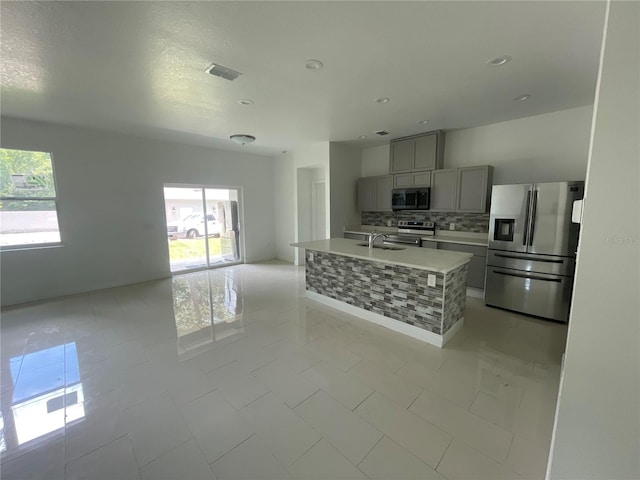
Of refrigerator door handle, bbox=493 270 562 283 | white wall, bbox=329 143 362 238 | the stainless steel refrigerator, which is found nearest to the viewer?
the stainless steel refrigerator

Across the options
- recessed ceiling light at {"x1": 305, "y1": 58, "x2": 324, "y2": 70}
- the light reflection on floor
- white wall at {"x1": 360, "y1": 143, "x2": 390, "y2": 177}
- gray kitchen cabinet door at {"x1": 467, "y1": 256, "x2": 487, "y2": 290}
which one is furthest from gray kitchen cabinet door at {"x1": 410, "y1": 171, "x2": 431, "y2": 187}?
the light reflection on floor

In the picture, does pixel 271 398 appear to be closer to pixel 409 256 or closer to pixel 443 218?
pixel 409 256

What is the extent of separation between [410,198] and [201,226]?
4.51 m

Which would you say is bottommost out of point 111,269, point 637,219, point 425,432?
point 425,432

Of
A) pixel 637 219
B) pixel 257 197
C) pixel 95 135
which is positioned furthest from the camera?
pixel 257 197

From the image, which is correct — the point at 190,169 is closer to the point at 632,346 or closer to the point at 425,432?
the point at 425,432

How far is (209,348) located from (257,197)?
4.62 meters

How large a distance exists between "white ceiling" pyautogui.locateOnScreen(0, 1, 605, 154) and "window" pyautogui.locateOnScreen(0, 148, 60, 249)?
72cm

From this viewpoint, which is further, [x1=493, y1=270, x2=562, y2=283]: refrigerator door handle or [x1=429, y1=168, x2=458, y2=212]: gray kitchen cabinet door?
[x1=429, y1=168, x2=458, y2=212]: gray kitchen cabinet door

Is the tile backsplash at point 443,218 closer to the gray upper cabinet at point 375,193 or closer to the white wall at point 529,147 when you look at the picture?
the gray upper cabinet at point 375,193

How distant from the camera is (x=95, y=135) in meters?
4.45

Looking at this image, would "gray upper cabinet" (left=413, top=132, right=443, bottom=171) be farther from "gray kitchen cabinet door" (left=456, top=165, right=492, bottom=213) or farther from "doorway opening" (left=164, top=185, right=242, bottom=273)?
"doorway opening" (left=164, top=185, right=242, bottom=273)

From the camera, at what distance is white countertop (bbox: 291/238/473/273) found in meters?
2.61

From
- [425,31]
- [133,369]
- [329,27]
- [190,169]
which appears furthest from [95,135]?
[425,31]
